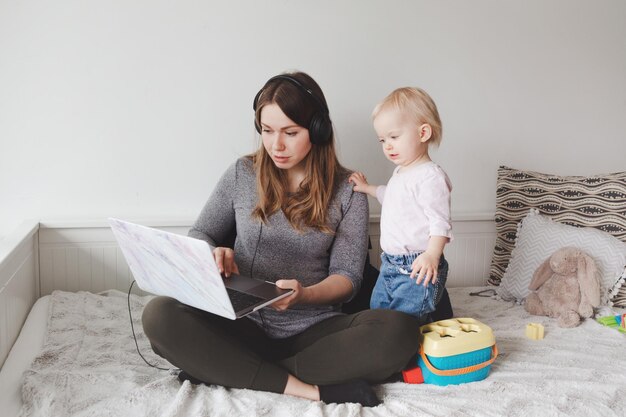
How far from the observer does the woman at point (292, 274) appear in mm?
1285

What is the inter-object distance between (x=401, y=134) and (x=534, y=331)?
0.66 meters

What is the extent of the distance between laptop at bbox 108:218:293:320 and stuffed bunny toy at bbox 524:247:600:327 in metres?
0.90

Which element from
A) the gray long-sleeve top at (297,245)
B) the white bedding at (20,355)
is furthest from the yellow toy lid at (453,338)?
the white bedding at (20,355)

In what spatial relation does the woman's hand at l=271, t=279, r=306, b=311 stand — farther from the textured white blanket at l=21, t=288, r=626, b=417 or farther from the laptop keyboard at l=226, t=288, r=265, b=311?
the textured white blanket at l=21, t=288, r=626, b=417

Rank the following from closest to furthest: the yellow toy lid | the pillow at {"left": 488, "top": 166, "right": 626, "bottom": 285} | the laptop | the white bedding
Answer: the laptop
the white bedding
the yellow toy lid
the pillow at {"left": 488, "top": 166, "right": 626, "bottom": 285}

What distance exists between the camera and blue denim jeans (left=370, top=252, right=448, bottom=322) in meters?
1.43

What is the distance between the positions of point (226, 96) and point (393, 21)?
0.59m

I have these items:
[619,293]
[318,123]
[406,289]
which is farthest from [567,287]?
[318,123]

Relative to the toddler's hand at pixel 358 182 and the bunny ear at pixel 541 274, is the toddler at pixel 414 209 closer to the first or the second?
the toddler's hand at pixel 358 182

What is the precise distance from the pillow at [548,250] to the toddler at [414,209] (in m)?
0.55

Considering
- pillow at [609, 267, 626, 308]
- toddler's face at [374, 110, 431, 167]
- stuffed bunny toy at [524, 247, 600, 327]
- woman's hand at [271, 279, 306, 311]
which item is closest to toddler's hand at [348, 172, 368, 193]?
toddler's face at [374, 110, 431, 167]

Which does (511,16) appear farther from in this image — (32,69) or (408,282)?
(32,69)

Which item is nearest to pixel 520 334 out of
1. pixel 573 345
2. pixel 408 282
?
pixel 573 345

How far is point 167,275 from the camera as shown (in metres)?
1.22
